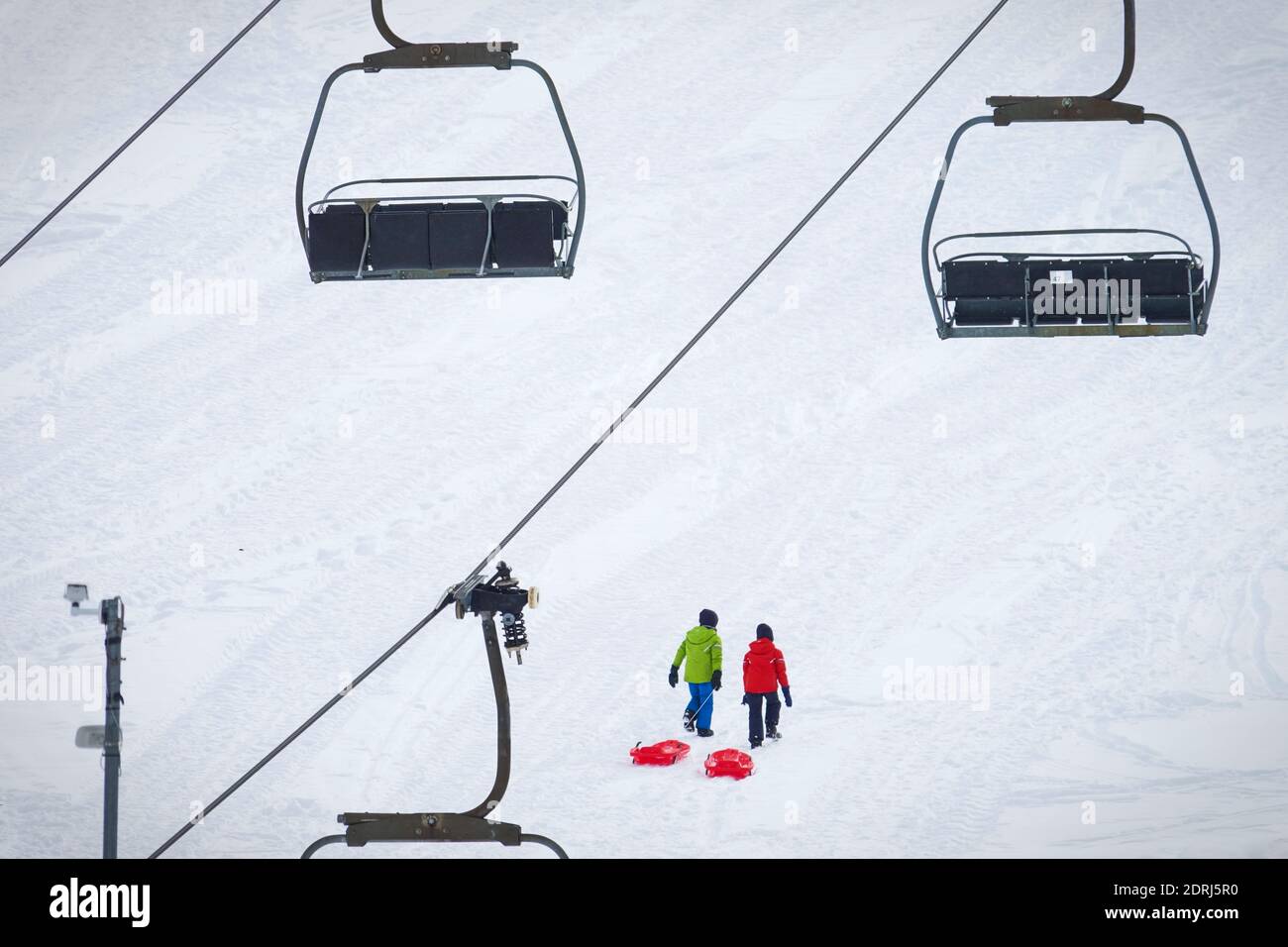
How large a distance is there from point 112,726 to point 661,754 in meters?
4.81

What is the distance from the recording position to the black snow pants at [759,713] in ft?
→ 39.4

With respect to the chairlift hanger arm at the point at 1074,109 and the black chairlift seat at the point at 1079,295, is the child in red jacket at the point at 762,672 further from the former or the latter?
the chairlift hanger arm at the point at 1074,109

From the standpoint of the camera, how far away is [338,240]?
9.23m

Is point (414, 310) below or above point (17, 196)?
below

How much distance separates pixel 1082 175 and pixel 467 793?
16.2 m

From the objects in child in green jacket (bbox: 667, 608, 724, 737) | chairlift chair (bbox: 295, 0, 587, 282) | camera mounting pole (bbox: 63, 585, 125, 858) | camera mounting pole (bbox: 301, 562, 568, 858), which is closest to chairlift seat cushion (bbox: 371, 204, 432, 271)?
chairlift chair (bbox: 295, 0, 587, 282)

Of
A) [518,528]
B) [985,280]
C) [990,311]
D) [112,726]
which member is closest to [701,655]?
[990,311]

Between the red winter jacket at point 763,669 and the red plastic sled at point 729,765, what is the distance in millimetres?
564

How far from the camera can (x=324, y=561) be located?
18406 millimetres

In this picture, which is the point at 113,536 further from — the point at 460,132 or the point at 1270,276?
the point at 1270,276

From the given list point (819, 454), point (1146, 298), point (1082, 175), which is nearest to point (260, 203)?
point (819, 454)

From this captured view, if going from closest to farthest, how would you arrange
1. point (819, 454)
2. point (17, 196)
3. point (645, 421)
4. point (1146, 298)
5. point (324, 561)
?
point (1146, 298) → point (324, 561) → point (819, 454) → point (645, 421) → point (17, 196)

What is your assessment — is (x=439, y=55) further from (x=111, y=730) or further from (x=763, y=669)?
(x=763, y=669)

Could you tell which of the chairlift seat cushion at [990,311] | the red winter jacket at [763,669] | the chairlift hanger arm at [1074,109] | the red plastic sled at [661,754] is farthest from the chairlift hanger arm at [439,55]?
the red plastic sled at [661,754]
